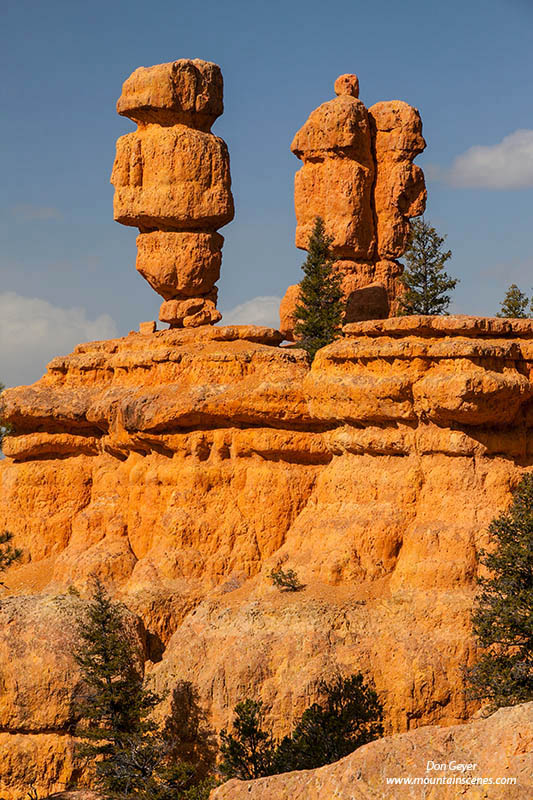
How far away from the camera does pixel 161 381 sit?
139 feet

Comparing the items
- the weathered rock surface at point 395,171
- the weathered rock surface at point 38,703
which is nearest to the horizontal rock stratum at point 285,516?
the weathered rock surface at point 38,703

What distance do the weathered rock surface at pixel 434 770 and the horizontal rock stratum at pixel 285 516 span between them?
11597mm

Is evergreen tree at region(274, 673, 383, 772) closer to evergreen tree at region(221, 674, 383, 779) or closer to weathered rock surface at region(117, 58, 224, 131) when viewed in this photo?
evergreen tree at region(221, 674, 383, 779)

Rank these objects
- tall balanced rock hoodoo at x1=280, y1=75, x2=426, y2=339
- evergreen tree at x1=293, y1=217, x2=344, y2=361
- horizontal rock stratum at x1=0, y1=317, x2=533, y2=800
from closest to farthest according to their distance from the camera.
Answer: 1. horizontal rock stratum at x1=0, y1=317, x2=533, y2=800
2. evergreen tree at x1=293, y1=217, x2=344, y2=361
3. tall balanced rock hoodoo at x1=280, y1=75, x2=426, y2=339

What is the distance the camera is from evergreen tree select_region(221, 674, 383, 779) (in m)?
29.1

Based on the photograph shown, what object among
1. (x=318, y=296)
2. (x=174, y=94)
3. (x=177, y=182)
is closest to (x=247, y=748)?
(x=318, y=296)

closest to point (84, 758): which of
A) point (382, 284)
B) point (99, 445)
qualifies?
point (99, 445)

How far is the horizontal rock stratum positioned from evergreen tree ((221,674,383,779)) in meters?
0.84

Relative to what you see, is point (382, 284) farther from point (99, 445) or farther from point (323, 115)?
point (99, 445)

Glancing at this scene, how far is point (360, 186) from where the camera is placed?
5425 cm

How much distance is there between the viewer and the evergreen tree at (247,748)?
29484mm

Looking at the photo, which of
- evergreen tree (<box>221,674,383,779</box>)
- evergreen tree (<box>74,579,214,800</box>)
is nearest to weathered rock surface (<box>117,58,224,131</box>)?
evergreen tree (<box>74,579,214,800</box>)

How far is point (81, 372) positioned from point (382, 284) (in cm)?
1615

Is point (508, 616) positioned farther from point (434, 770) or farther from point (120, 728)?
point (120, 728)
